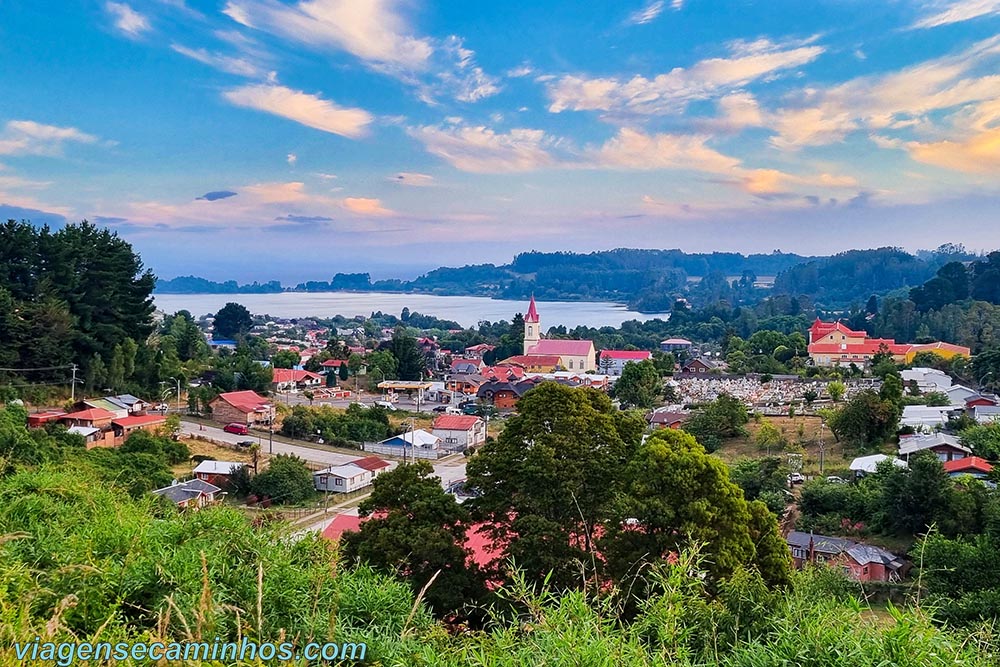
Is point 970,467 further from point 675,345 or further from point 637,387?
point 675,345

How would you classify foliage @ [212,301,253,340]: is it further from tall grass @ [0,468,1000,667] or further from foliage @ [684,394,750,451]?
tall grass @ [0,468,1000,667]

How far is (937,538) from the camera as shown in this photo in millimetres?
6293

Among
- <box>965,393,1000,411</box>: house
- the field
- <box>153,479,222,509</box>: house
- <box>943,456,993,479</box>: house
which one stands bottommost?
the field

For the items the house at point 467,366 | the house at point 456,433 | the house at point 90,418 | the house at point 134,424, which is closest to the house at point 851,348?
the house at point 467,366

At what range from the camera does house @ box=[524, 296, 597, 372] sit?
26.9 metres

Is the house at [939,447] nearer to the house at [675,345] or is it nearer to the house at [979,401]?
the house at [979,401]

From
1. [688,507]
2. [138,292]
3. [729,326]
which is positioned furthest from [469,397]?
[729,326]

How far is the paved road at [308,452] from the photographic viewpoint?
41.5 feet

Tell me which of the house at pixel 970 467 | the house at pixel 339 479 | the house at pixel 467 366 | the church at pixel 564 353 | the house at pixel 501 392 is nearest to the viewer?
the house at pixel 970 467

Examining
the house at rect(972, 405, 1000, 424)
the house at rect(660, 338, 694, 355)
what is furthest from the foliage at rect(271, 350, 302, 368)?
the house at rect(660, 338, 694, 355)

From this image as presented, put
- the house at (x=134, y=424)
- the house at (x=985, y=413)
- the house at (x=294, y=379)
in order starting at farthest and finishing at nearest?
the house at (x=294, y=379) < the house at (x=985, y=413) < the house at (x=134, y=424)

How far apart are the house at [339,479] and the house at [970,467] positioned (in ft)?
28.0

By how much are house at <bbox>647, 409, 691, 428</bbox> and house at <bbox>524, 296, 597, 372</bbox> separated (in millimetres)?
10743

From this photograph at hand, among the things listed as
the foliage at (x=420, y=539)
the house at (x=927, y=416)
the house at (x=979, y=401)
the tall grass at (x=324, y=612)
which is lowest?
the house at (x=927, y=416)
